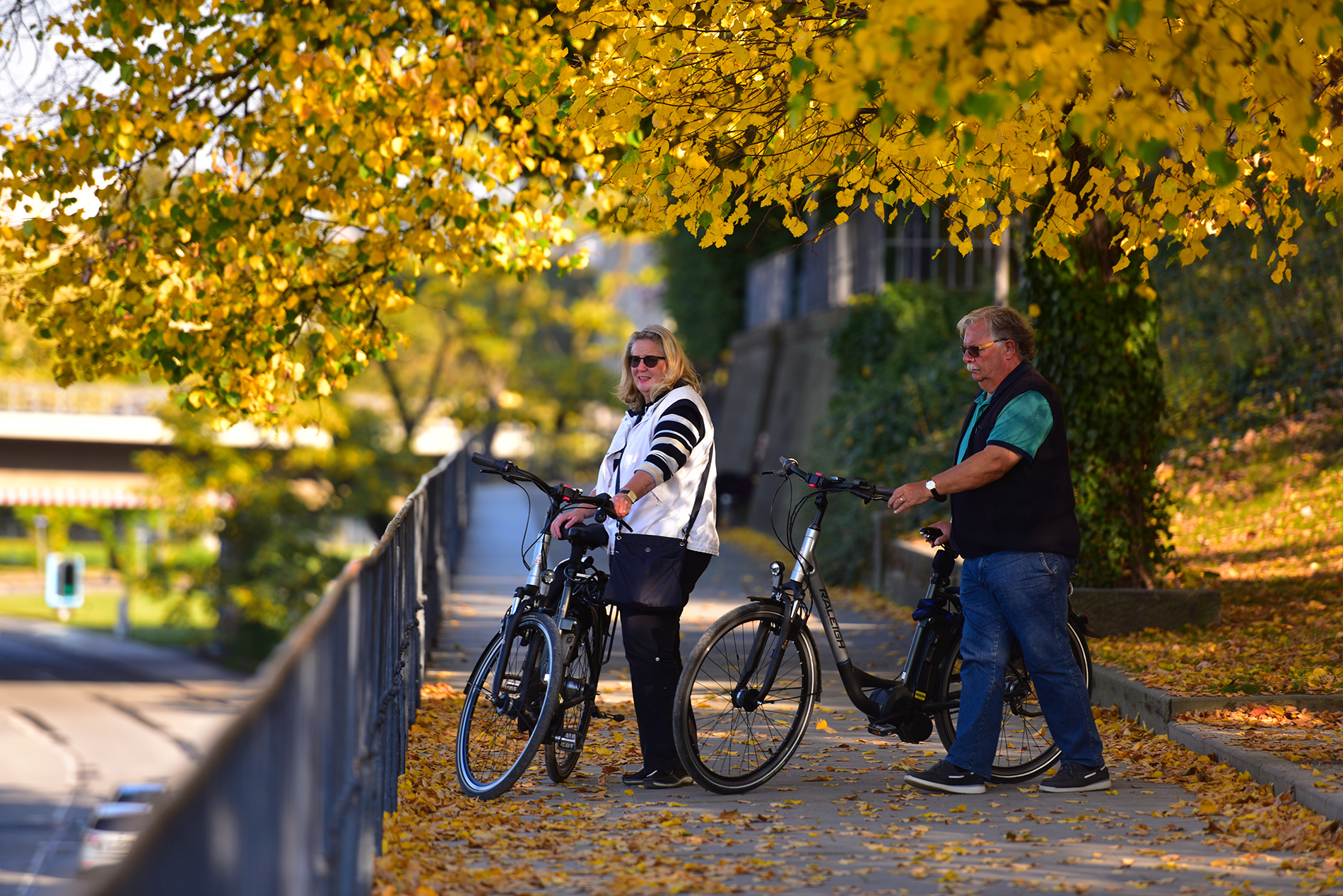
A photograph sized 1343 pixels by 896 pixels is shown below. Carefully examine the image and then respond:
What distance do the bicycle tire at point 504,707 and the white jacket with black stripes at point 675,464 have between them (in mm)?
540

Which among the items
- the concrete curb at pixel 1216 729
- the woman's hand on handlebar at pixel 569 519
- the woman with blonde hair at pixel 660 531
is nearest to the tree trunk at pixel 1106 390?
the concrete curb at pixel 1216 729

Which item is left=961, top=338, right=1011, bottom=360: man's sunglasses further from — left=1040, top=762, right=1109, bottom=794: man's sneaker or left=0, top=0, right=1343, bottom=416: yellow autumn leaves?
left=1040, top=762, right=1109, bottom=794: man's sneaker

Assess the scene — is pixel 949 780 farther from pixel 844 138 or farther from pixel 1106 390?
pixel 1106 390

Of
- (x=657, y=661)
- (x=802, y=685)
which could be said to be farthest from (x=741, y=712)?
(x=657, y=661)

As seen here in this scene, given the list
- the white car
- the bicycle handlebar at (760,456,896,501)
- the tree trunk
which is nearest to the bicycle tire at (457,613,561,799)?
the bicycle handlebar at (760,456,896,501)

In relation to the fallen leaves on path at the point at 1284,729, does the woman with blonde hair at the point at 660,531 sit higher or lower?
higher

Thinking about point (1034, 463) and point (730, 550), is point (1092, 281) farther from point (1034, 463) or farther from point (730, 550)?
point (730, 550)

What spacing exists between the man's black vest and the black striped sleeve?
1.11m

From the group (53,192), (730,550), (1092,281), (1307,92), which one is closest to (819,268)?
(730,550)

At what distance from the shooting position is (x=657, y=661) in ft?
18.7

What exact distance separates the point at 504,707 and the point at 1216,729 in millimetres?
3239

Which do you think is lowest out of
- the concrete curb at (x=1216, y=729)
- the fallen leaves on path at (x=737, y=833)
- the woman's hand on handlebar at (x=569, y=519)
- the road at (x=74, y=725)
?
the road at (x=74, y=725)

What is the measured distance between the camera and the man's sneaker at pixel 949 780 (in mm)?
5648

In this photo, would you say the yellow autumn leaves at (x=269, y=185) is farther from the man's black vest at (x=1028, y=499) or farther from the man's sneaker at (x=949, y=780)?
the man's sneaker at (x=949, y=780)
